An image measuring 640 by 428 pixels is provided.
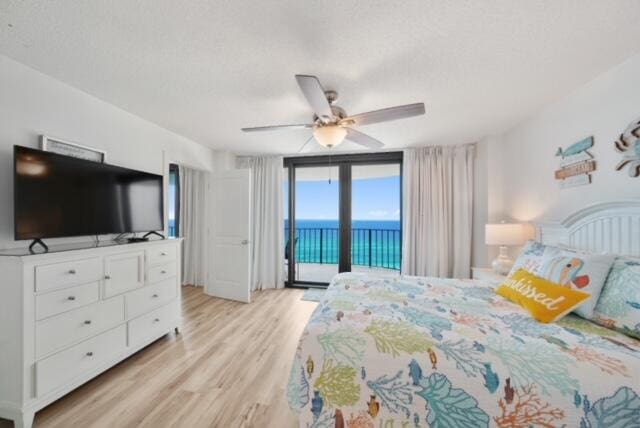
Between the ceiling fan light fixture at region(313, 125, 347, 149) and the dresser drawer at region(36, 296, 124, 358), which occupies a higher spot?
the ceiling fan light fixture at region(313, 125, 347, 149)

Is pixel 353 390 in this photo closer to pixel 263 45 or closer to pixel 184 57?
pixel 263 45

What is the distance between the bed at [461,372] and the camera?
91cm

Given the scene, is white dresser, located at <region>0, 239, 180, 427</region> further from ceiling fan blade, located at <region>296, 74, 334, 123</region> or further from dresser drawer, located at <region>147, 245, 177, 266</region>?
ceiling fan blade, located at <region>296, 74, 334, 123</region>

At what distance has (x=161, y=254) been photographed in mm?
2391

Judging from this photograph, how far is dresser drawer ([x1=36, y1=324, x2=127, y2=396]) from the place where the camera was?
1507 mm

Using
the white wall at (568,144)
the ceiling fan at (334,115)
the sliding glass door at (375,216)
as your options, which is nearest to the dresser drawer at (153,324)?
the ceiling fan at (334,115)

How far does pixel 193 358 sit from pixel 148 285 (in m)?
0.79

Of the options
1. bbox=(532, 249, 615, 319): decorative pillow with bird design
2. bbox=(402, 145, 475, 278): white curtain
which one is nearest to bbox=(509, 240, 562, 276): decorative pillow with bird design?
bbox=(532, 249, 615, 319): decorative pillow with bird design

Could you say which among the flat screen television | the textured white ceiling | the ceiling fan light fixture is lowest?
the flat screen television

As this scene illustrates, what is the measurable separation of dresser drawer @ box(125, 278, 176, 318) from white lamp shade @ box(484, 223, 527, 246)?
11.6 feet

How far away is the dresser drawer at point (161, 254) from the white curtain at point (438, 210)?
123 inches

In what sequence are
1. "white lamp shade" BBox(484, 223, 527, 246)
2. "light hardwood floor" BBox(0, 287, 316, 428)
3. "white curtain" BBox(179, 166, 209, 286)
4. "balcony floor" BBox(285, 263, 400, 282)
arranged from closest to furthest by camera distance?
"light hardwood floor" BBox(0, 287, 316, 428) < "white lamp shade" BBox(484, 223, 527, 246) < "white curtain" BBox(179, 166, 209, 286) < "balcony floor" BBox(285, 263, 400, 282)

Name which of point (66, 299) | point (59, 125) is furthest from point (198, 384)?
point (59, 125)

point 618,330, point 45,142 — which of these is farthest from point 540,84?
point 45,142
